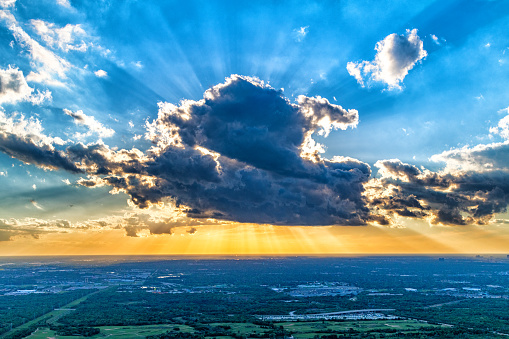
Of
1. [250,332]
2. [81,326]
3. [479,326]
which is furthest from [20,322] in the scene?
[479,326]

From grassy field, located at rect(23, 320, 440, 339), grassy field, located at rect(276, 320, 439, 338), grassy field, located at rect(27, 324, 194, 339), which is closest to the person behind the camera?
grassy field, located at rect(27, 324, 194, 339)

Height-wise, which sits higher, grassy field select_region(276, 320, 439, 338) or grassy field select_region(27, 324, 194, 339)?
grassy field select_region(27, 324, 194, 339)

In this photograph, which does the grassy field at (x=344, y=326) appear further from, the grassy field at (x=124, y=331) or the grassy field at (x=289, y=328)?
the grassy field at (x=124, y=331)

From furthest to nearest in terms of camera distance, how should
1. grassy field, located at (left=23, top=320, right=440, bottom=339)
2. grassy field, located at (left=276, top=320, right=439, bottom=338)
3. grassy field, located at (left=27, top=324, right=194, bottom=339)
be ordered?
1. grassy field, located at (left=276, top=320, right=439, bottom=338)
2. grassy field, located at (left=23, top=320, right=440, bottom=339)
3. grassy field, located at (left=27, top=324, right=194, bottom=339)

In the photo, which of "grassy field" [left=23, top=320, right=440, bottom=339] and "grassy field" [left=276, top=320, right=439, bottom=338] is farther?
"grassy field" [left=276, top=320, right=439, bottom=338]

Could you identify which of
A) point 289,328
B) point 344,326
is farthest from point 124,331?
point 344,326

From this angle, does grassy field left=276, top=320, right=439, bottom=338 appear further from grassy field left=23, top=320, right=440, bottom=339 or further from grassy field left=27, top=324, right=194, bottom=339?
grassy field left=27, top=324, right=194, bottom=339

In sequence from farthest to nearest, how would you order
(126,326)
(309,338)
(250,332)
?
(126,326), (250,332), (309,338)

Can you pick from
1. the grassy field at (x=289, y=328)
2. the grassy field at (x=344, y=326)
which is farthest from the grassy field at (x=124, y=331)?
the grassy field at (x=344, y=326)

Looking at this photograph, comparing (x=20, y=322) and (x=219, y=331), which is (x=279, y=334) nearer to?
(x=219, y=331)

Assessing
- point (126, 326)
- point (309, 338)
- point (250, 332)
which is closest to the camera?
point (309, 338)

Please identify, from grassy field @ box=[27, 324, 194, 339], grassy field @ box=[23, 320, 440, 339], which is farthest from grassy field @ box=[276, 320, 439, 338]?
grassy field @ box=[27, 324, 194, 339]
